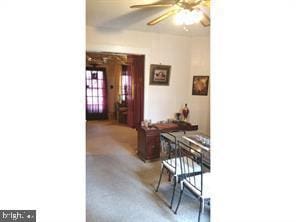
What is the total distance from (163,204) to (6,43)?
2489 millimetres

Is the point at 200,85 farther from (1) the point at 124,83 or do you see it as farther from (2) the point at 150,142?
(1) the point at 124,83

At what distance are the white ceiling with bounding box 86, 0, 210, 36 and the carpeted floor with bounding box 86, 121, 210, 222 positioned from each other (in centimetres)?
240

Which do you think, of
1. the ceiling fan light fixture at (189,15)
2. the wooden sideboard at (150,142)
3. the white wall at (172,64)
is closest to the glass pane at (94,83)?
the white wall at (172,64)

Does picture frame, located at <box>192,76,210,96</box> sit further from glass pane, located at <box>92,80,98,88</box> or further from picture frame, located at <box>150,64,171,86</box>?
glass pane, located at <box>92,80,98,88</box>

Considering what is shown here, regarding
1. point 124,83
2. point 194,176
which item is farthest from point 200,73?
point 124,83

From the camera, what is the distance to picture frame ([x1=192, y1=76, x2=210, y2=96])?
213 inches

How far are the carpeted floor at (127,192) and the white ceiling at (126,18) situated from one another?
7.88 ft

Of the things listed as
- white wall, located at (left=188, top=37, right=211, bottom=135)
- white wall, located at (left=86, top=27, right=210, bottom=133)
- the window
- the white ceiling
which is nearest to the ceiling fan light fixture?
the white ceiling

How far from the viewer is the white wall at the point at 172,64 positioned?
5.06 m

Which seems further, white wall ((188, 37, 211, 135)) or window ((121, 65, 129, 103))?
window ((121, 65, 129, 103))

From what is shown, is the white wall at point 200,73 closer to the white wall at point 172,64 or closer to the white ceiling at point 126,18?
the white wall at point 172,64
